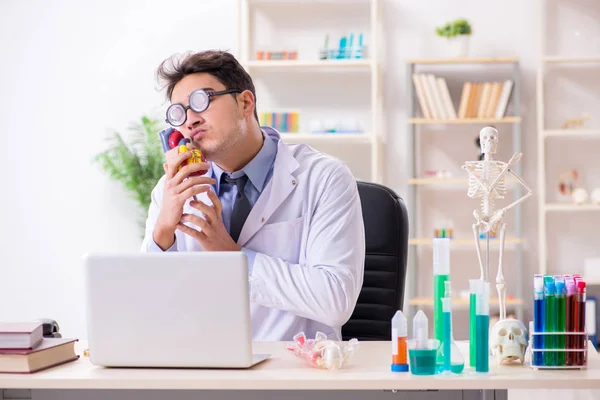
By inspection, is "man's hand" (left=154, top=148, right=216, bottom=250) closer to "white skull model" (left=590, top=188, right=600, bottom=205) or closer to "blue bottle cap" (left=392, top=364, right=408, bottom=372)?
"blue bottle cap" (left=392, top=364, right=408, bottom=372)

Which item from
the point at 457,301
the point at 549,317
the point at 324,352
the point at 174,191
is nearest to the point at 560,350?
the point at 549,317

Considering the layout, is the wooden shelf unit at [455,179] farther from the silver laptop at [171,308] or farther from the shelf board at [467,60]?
the silver laptop at [171,308]

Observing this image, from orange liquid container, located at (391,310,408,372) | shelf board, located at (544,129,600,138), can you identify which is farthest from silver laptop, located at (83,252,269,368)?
shelf board, located at (544,129,600,138)

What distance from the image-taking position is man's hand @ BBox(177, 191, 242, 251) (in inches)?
69.1

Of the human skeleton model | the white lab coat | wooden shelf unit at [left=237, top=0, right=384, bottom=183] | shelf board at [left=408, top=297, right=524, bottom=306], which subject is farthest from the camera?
wooden shelf unit at [left=237, top=0, right=384, bottom=183]

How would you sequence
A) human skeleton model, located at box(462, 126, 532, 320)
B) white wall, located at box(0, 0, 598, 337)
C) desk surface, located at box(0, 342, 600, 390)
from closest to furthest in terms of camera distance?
desk surface, located at box(0, 342, 600, 390), human skeleton model, located at box(462, 126, 532, 320), white wall, located at box(0, 0, 598, 337)

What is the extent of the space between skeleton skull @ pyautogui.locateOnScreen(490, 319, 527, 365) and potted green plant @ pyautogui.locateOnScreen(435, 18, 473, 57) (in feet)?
11.2

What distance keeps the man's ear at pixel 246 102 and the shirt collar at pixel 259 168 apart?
0.29ft

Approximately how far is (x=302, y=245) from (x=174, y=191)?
36cm

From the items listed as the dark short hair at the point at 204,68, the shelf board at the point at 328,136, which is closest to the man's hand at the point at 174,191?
the dark short hair at the point at 204,68

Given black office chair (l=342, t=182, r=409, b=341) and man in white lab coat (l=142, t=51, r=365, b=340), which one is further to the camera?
black office chair (l=342, t=182, r=409, b=341)

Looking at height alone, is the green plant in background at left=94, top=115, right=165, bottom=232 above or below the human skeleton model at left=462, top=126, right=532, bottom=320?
above

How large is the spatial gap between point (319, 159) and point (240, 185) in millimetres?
213

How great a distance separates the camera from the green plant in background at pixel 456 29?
15.0ft
